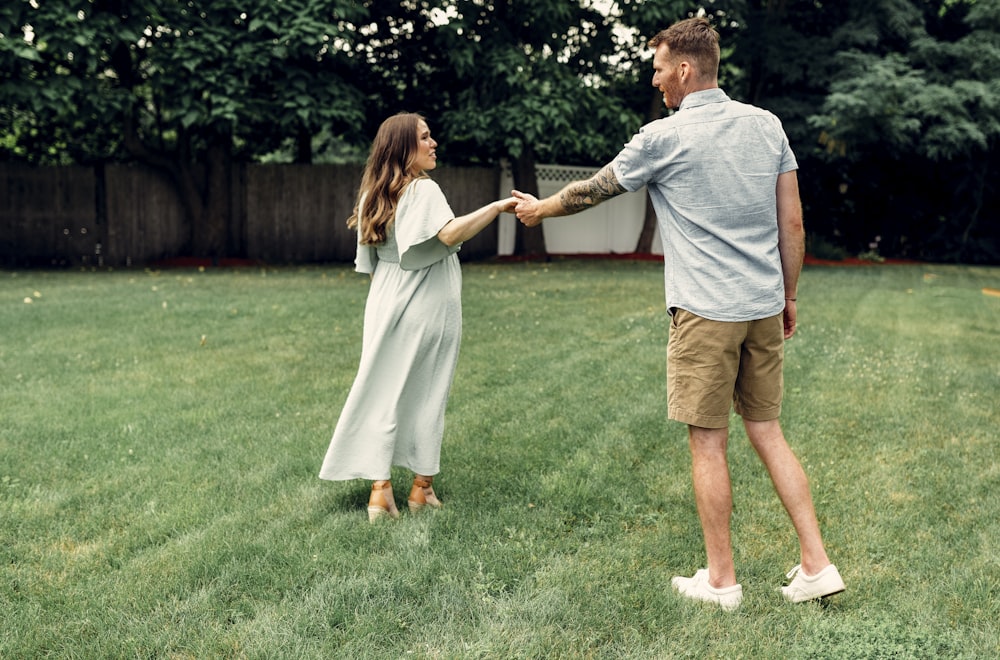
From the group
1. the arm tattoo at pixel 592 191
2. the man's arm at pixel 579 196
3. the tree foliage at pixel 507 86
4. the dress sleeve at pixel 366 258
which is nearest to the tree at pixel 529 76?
the tree foliage at pixel 507 86

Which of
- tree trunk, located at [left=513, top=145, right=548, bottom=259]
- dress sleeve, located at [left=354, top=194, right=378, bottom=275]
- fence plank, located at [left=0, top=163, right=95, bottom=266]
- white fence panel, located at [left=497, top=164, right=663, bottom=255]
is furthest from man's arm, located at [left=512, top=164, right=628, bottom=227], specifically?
white fence panel, located at [left=497, top=164, right=663, bottom=255]

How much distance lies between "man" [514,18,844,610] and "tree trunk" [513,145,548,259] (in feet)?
46.9

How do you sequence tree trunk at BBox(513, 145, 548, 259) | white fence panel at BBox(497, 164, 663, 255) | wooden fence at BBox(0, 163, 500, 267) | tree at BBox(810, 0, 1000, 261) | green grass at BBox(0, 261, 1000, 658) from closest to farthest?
green grass at BBox(0, 261, 1000, 658)
tree at BBox(810, 0, 1000, 261)
wooden fence at BBox(0, 163, 500, 267)
tree trunk at BBox(513, 145, 548, 259)
white fence panel at BBox(497, 164, 663, 255)

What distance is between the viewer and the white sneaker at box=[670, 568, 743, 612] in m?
3.05

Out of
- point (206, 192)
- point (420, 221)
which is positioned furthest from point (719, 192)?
point (206, 192)

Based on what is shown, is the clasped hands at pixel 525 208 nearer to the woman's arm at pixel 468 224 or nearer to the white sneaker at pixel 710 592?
the woman's arm at pixel 468 224

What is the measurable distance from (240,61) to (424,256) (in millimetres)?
10523

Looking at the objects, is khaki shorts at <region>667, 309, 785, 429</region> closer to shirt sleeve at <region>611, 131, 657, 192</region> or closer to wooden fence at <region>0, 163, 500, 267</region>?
shirt sleeve at <region>611, 131, 657, 192</region>

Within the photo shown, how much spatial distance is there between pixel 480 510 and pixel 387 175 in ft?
5.19

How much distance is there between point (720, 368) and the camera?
117 inches

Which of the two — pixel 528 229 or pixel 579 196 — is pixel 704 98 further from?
pixel 528 229

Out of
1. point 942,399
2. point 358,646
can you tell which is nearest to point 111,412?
point 358,646

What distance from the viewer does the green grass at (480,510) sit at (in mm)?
2871

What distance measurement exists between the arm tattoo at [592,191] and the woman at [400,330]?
1.66 ft
